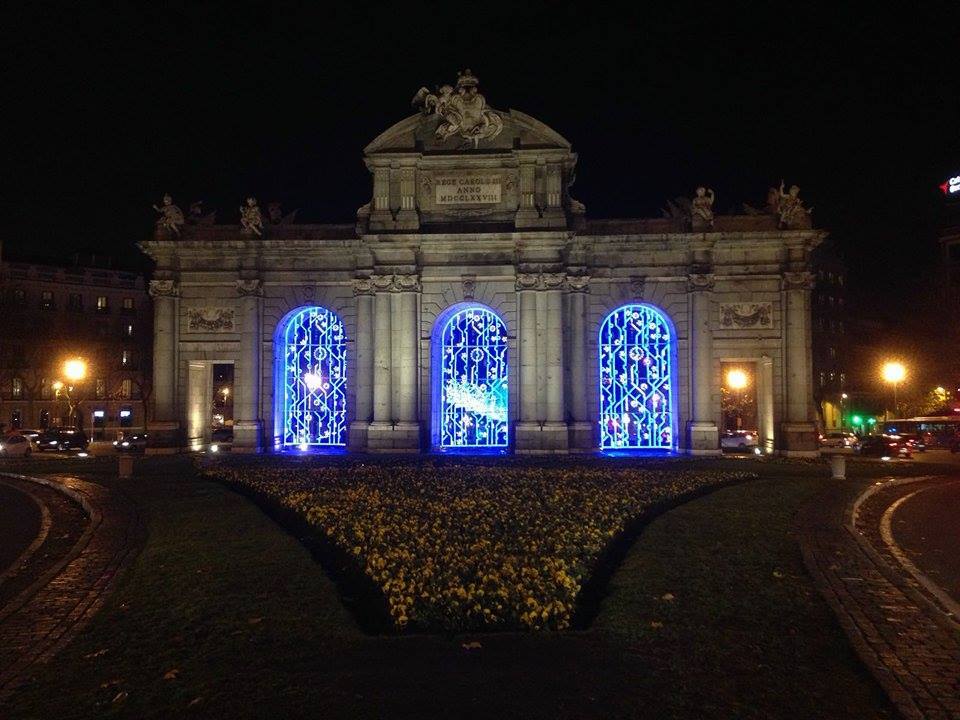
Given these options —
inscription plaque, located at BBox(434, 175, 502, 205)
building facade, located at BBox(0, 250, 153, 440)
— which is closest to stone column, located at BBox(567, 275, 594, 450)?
inscription plaque, located at BBox(434, 175, 502, 205)

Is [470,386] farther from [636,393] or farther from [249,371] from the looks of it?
[249,371]

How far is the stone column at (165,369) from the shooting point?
116ft

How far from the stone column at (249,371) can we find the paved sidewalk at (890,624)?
84.8 feet

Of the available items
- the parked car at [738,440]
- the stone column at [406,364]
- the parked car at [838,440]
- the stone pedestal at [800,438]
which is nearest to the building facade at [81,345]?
the stone column at [406,364]

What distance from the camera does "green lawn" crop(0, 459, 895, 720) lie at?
697cm

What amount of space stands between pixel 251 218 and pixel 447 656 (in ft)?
101

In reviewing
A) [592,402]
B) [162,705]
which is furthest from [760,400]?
[162,705]

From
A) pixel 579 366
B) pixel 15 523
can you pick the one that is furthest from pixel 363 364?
pixel 15 523

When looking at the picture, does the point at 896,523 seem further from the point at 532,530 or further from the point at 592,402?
the point at 592,402

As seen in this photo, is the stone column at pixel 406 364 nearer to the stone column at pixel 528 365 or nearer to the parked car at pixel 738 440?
the stone column at pixel 528 365

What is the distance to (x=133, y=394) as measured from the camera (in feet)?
247

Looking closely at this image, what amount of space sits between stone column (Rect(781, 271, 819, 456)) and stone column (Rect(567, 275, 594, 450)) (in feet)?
28.3

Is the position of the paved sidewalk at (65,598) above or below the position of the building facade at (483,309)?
below

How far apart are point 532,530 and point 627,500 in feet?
14.5
